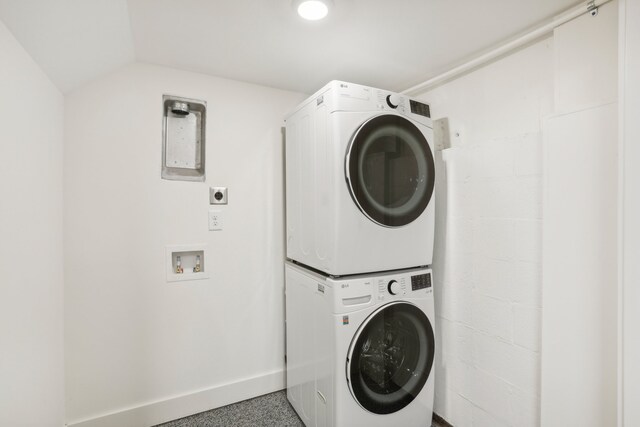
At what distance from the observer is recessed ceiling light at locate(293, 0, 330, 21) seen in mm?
1312

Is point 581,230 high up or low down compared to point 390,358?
up

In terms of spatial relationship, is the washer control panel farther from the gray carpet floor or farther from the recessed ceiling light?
the recessed ceiling light

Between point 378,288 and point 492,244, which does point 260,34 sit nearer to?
point 378,288

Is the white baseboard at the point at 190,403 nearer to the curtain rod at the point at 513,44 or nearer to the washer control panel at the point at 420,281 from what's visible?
the washer control panel at the point at 420,281

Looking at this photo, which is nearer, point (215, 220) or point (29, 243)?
point (29, 243)

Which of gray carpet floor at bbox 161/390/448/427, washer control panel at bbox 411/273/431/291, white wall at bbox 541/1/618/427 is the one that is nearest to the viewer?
white wall at bbox 541/1/618/427

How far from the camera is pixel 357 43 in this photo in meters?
1.67

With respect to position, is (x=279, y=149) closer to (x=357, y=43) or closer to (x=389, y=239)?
(x=357, y=43)

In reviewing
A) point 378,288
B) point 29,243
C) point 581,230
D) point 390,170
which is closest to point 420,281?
point 378,288

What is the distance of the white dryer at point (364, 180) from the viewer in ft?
5.08

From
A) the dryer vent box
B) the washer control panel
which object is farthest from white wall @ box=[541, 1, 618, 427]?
the dryer vent box

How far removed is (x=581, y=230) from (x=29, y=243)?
7.61 feet

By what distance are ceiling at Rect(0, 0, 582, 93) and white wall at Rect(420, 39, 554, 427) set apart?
0.27 meters

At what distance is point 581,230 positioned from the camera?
1286mm
